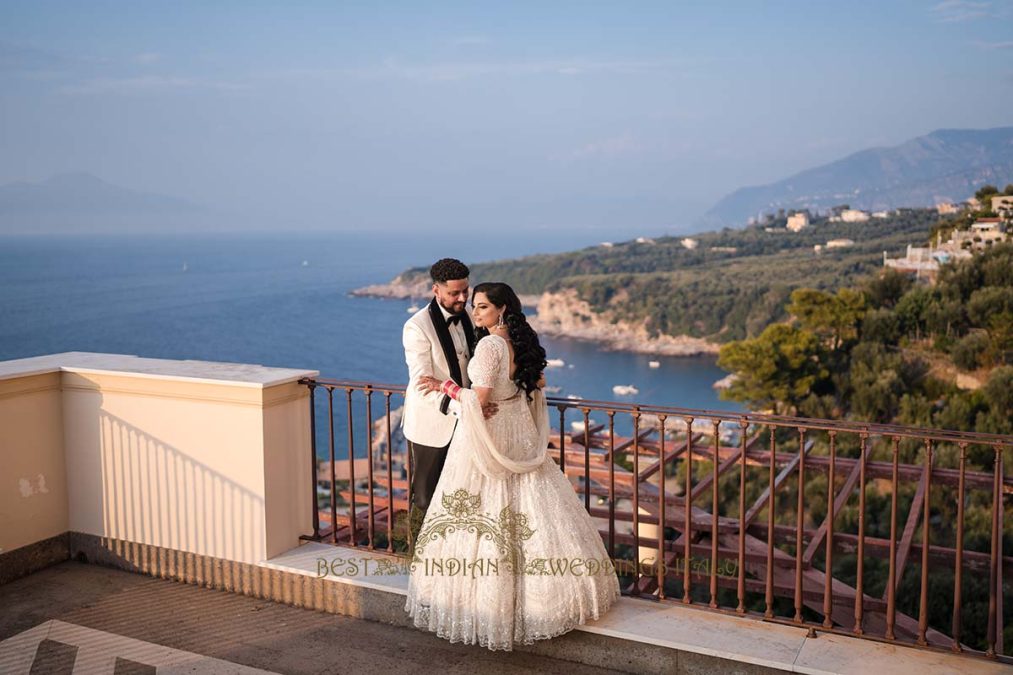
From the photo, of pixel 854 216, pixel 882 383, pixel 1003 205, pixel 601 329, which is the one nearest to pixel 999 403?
pixel 882 383

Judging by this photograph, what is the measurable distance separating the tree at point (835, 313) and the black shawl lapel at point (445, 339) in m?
35.6

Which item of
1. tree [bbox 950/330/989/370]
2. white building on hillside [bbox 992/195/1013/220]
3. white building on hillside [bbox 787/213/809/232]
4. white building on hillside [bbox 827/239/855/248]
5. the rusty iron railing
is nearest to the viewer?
the rusty iron railing

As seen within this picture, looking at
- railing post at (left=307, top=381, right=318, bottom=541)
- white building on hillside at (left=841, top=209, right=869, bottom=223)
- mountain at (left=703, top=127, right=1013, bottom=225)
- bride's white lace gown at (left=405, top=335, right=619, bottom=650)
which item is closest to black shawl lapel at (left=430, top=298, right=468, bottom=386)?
bride's white lace gown at (left=405, top=335, right=619, bottom=650)

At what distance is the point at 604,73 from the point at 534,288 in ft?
173

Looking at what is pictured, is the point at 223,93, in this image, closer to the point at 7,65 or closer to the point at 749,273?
the point at 7,65

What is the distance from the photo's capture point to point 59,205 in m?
146

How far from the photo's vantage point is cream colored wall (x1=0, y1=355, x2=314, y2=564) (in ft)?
11.8

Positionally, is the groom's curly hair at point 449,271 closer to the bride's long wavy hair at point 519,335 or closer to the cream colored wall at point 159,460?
the bride's long wavy hair at point 519,335

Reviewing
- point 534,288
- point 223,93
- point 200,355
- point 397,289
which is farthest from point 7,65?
point 534,288

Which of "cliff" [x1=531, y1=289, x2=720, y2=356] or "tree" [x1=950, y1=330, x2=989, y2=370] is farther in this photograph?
"cliff" [x1=531, y1=289, x2=720, y2=356]

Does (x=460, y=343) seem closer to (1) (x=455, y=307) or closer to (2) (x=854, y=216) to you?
(1) (x=455, y=307)

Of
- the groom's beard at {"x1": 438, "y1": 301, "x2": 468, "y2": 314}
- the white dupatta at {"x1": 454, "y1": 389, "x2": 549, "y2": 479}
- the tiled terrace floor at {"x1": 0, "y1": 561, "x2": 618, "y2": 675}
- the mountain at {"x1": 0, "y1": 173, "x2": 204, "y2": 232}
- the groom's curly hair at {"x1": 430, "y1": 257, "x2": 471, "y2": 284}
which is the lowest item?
the tiled terrace floor at {"x1": 0, "y1": 561, "x2": 618, "y2": 675}

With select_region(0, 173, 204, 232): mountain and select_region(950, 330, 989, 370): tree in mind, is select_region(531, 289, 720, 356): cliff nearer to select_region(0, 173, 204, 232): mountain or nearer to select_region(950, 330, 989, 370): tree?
select_region(950, 330, 989, 370): tree

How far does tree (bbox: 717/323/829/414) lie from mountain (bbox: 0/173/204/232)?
126876mm
